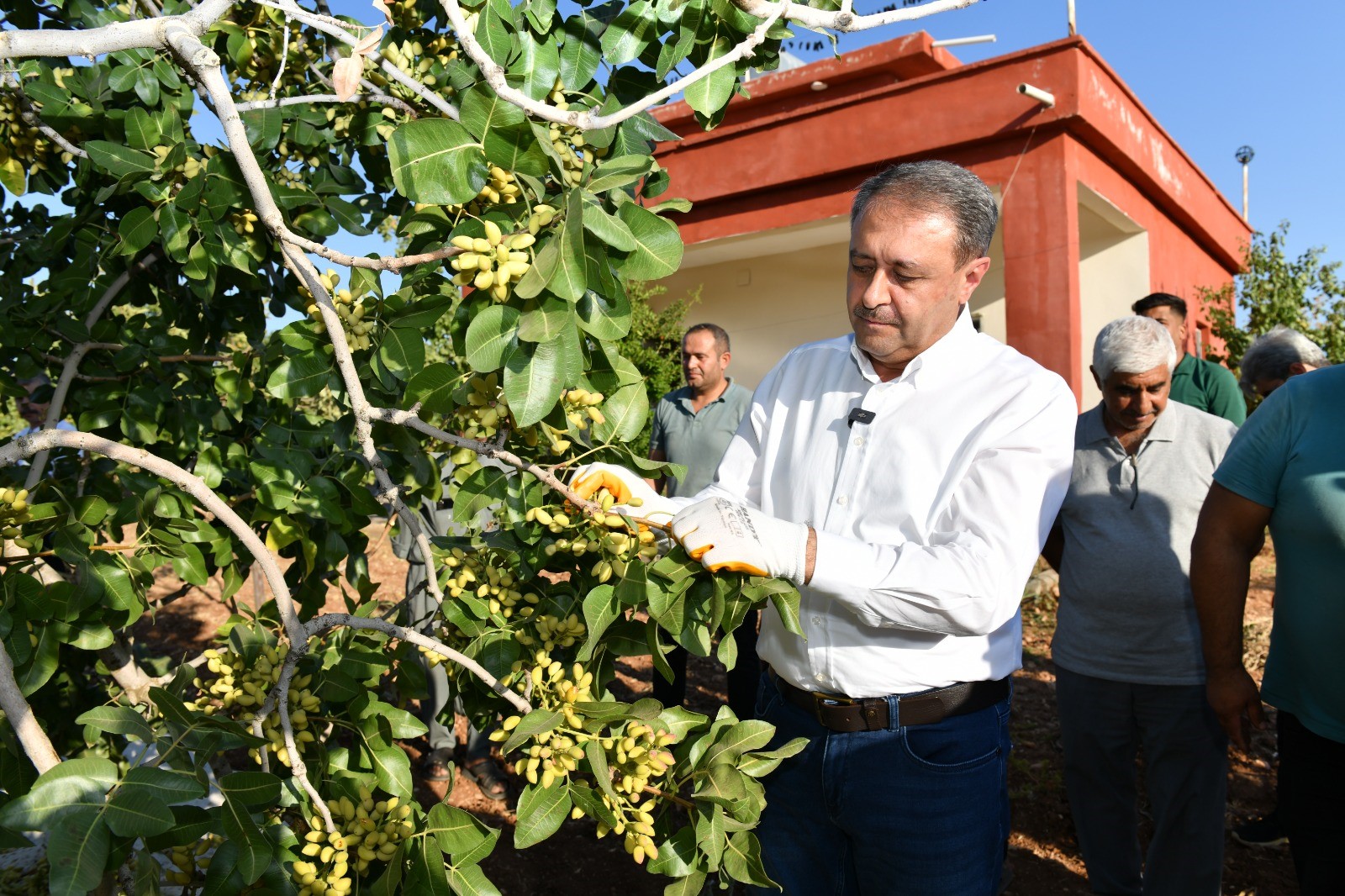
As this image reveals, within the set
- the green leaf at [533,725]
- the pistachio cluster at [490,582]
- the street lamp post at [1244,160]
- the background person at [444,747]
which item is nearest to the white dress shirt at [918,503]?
the pistachio cluster at [490,582]

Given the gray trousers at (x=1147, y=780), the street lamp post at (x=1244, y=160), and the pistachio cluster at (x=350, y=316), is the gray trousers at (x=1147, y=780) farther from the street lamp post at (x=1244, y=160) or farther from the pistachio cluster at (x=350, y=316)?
the street lamp post at (x=1244, y=160)

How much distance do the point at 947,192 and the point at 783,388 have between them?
1.92 feet

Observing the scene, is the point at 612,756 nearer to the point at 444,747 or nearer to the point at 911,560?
the point at 911,560

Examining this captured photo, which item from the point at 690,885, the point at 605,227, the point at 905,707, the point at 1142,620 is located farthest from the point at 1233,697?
the point at 605,227

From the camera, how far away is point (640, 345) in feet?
30.6

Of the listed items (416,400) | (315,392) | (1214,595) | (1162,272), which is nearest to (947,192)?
(416,400)

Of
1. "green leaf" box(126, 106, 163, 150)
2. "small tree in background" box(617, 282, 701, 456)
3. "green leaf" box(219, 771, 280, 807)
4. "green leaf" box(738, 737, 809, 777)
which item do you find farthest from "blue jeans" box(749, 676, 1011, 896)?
"small tree in background" box(617, 282, 701, 456)

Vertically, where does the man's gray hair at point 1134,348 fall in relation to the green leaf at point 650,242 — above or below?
above

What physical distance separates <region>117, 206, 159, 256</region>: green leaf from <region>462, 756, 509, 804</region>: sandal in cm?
306

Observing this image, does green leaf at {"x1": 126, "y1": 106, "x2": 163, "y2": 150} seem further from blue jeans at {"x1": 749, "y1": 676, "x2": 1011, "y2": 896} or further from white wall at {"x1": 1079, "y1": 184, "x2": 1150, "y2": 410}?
white wall at {"x1": 1079, "y1": 184, "x2": 1150, "y2": 410}

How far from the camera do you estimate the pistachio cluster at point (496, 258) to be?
1284 millimetres

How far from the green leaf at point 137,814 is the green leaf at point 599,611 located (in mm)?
622

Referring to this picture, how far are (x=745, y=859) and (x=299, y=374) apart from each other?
1173mm

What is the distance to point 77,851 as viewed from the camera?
123 centimetres
